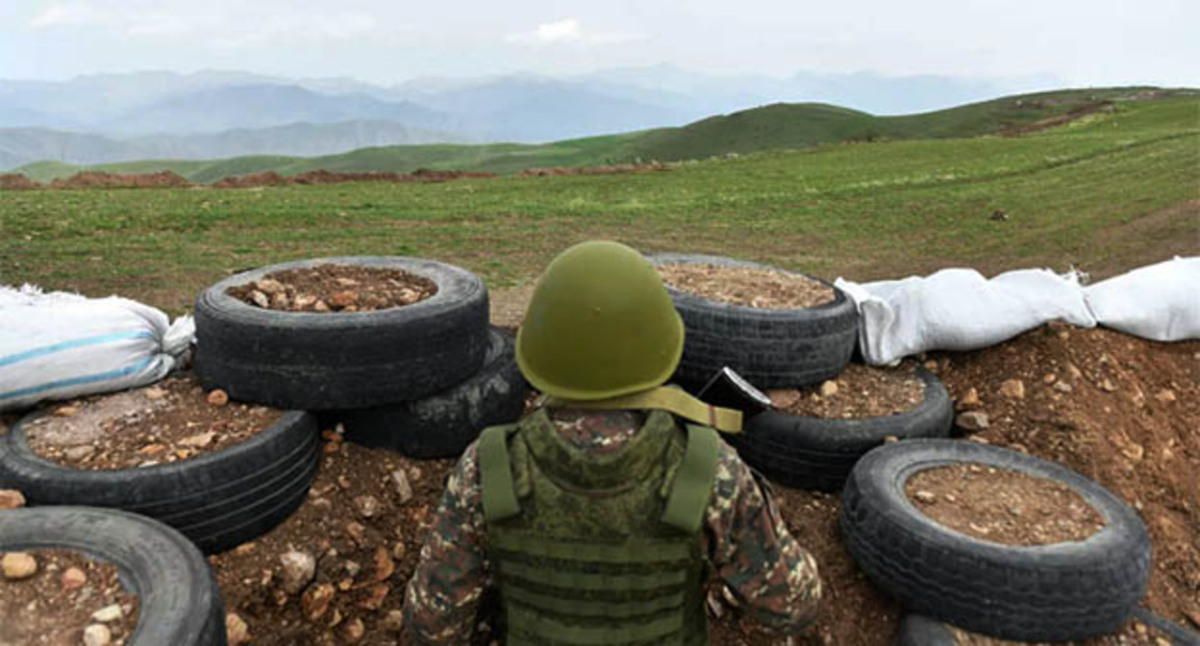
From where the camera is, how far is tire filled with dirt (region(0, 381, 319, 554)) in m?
3.35

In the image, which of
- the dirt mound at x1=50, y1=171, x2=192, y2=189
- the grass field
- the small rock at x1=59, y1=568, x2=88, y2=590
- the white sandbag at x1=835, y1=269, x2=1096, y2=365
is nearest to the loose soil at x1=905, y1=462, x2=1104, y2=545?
the white sandbag at x1=835, y1=269, x2=1096, y2=365

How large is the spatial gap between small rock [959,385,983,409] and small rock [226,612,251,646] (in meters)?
4.61

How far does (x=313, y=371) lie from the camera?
3863 mm

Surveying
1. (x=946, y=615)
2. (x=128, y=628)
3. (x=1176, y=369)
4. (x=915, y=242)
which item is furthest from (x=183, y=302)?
(x=915, y=242)

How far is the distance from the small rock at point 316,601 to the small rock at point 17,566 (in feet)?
3.73

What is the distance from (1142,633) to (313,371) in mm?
4154

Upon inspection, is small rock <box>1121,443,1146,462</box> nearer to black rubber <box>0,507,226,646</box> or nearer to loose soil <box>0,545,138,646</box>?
black rubber <box>0,507,226,646</box>

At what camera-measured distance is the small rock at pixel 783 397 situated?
4.50 meters

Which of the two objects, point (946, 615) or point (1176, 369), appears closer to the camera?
point (946, 615)

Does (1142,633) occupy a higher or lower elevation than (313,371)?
lower

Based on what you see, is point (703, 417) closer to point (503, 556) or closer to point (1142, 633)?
point (503, 556)

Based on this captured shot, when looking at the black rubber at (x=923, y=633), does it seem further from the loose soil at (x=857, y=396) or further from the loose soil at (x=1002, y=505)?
the loose soil at (x=857, y=396)

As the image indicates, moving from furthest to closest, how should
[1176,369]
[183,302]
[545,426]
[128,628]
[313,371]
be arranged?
[183,302], [1176,369], [313,371], [128,628], [545,426]

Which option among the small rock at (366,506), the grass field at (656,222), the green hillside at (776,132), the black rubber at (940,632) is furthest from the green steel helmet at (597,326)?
the green hillside at (776,132)
